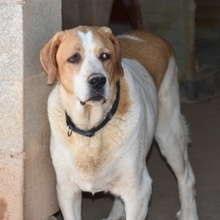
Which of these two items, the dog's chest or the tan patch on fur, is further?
the tan patch on fur

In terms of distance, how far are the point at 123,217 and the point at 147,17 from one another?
369 cm

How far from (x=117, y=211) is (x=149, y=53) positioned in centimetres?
127

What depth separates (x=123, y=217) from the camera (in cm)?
580

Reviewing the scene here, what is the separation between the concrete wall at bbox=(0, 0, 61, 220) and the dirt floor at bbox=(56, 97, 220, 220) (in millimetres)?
852

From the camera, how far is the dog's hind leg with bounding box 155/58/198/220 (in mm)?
5543

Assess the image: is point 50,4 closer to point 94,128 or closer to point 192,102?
point 94,128

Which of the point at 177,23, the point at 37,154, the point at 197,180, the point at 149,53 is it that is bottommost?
the point at 197,180

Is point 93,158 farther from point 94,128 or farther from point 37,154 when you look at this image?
point 37,154

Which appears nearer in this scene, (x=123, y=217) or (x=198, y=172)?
(x=123, y=217)

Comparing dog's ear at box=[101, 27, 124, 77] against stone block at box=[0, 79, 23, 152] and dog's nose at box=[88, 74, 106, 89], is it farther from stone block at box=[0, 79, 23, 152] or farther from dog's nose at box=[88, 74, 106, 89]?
stone block at box=[0, 79, 23, 152]

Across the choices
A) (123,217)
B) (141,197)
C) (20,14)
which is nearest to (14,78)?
(20,14)

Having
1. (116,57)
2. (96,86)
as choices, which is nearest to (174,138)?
(116,57)

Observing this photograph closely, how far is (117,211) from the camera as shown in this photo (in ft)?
19.0

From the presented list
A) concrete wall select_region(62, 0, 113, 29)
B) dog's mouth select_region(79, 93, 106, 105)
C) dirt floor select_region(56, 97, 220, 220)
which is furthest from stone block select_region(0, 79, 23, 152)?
concrete wall select_region(62, 0, 113, 29)
